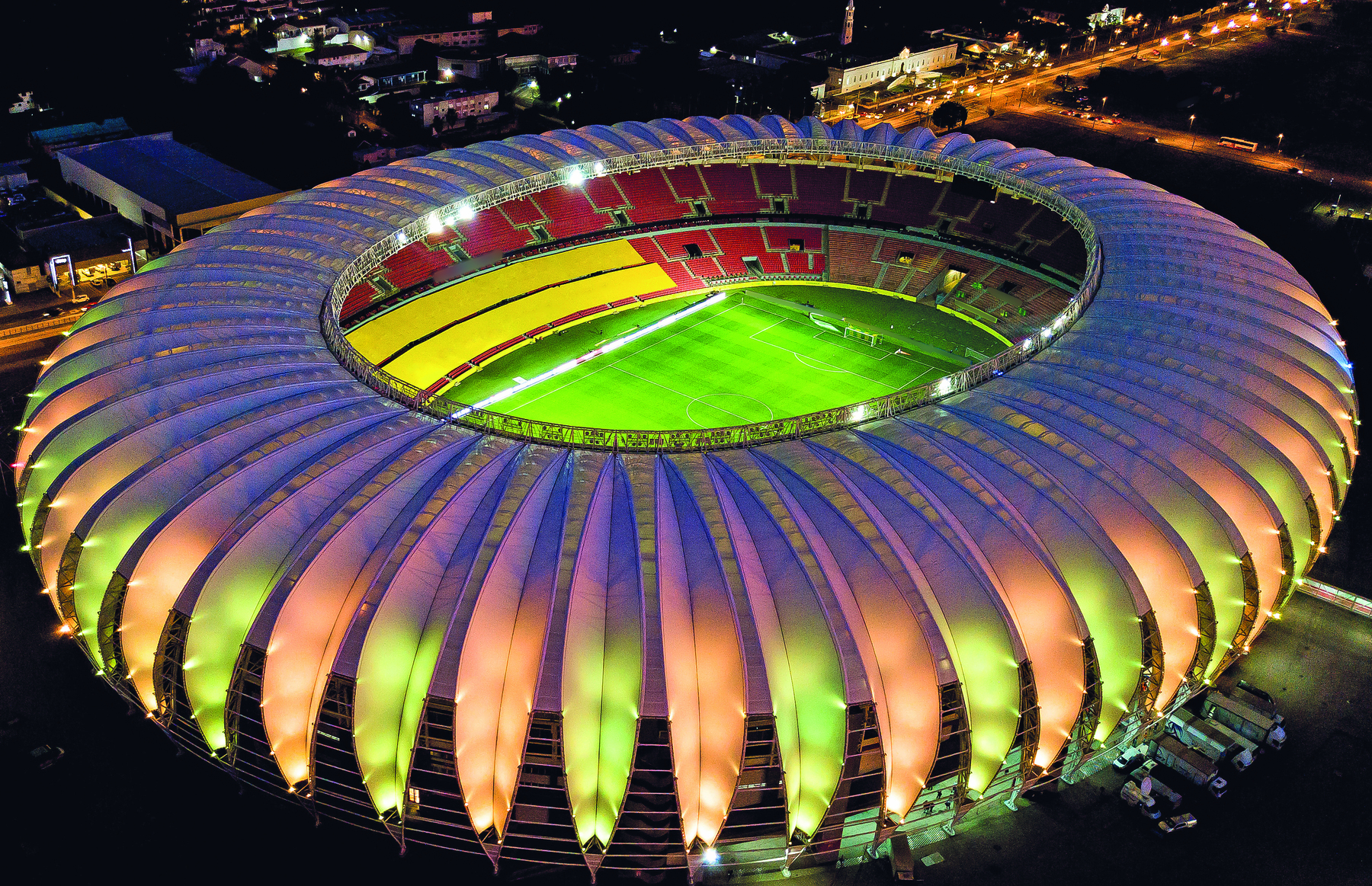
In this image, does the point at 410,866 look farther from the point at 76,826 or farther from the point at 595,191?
the point at 595,191

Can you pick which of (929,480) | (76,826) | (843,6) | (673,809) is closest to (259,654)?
(76,826)

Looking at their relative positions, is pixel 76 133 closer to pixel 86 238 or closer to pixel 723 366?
pixel 86 238

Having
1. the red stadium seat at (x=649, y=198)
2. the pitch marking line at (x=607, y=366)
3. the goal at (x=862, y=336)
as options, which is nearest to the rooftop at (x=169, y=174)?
the red stadium seat at (x=649, y=198)

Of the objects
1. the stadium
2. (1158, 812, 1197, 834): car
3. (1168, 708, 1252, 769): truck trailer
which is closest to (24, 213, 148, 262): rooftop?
the stadium

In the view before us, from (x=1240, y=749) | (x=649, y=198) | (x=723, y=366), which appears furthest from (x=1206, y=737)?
(x=649, y=198)

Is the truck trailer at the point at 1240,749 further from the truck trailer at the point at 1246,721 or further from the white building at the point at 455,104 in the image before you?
the white building at the point at 455,104

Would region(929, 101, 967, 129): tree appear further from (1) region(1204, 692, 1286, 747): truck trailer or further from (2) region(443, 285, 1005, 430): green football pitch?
(1) region(1204, 692, 1286, 747): truck trailer
